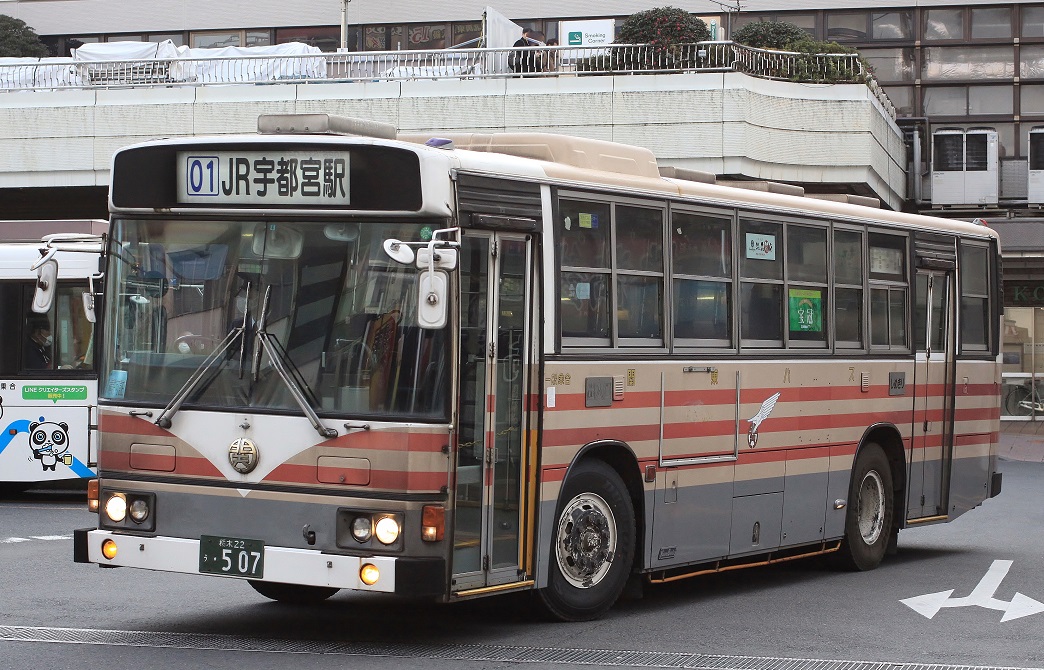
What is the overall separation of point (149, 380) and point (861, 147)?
77.2 ft

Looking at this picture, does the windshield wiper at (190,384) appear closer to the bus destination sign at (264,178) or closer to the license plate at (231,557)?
the license plate at (231,557)

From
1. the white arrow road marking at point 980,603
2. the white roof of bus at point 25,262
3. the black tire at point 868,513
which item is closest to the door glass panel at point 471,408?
the white arrow road marking at point 980,603

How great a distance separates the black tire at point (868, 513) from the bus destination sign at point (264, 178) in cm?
591

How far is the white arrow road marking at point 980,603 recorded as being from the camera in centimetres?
1077

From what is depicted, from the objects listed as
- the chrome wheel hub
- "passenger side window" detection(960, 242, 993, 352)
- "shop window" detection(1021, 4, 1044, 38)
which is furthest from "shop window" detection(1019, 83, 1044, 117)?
the chrome wheel hub

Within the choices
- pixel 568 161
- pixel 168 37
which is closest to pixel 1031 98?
pixel 168 37

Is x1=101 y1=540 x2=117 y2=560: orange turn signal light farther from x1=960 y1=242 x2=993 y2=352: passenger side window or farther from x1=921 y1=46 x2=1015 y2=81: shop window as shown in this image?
x1=921 y1=46 x2=1015 y2=81: shop window

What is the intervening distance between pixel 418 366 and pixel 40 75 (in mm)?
26784

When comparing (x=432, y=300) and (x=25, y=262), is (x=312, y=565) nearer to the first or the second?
(x=432, y=300)

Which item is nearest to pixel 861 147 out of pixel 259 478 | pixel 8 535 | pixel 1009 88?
pixel 1009 88

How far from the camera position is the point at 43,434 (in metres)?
18.3

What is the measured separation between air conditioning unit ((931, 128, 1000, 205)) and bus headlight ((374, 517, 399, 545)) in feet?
101

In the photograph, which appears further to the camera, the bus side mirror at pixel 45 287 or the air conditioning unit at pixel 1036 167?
the air conditioning unit at pixel 1036 167

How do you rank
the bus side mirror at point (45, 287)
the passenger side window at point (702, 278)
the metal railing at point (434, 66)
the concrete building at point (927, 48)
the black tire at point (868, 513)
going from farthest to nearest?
the concrete building at point (927, 48)
the metal railing at point (434, 66)
the black tire at point (868, 513)
the passenger side window at point (702, 278)
the bus side mirror at point (45, 287)
